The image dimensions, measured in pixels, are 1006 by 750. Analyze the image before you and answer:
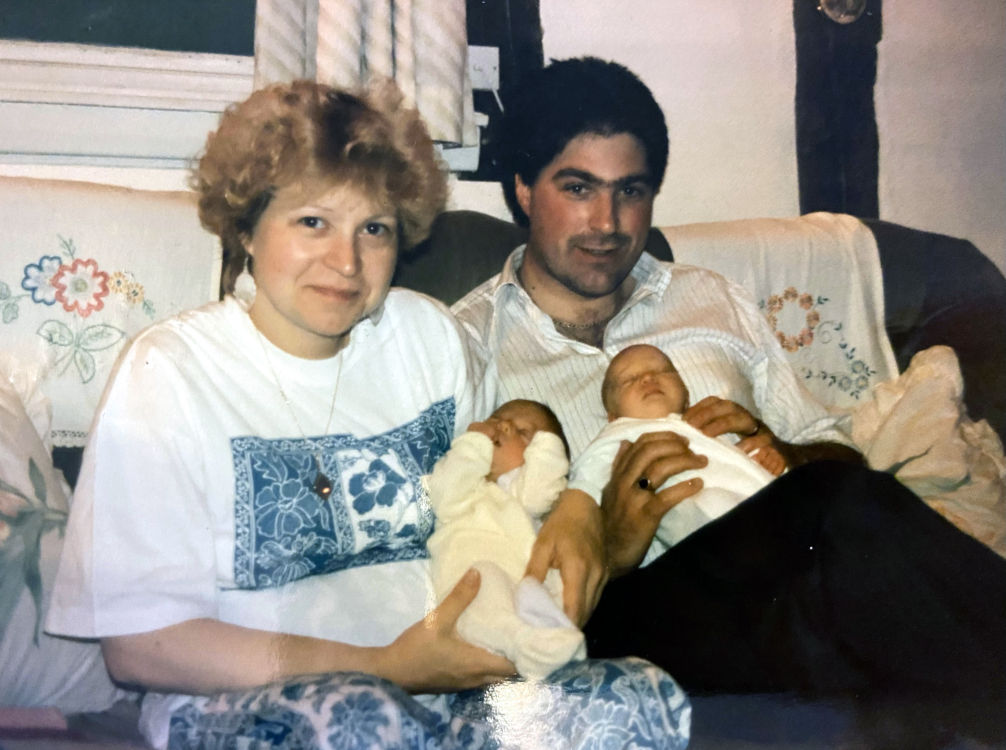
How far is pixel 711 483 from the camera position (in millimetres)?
1074

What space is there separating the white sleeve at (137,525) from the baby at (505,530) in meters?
0.26

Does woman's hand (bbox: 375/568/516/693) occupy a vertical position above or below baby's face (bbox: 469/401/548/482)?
below

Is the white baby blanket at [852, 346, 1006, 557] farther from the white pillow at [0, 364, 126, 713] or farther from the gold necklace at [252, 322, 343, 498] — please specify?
the white pillow at [0, 364, 126, 713]

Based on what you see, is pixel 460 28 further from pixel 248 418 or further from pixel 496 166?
pixel 248 418

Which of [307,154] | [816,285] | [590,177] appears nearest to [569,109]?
[590,177]

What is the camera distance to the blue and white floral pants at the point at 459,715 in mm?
826

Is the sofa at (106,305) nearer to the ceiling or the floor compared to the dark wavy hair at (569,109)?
nearer to the floor

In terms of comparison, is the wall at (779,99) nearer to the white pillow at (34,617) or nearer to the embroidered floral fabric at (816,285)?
the embroidered floral fabric at (816,285)

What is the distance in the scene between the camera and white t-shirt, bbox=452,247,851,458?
117 centimetres

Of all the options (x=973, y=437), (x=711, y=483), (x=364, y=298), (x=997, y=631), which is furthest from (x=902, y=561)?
(x=364, y=298)

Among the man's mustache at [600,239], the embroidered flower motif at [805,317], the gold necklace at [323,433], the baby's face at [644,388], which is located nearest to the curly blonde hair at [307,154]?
the gold necklace at [323,433]

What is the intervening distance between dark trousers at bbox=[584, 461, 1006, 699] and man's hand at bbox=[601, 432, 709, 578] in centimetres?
6

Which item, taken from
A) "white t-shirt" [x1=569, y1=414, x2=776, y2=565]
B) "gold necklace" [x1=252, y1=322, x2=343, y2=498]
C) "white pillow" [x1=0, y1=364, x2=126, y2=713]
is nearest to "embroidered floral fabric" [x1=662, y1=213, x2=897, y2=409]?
"white t-shirt" [x1=569, y1=414, x2=776, y2=565]

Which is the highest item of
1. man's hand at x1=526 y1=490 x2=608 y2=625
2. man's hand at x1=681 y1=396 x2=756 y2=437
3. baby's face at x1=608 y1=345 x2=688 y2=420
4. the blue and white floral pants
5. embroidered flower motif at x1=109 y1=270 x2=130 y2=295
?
embroidered flower motif at x1=109 y1=270 x2=130 y2=295
